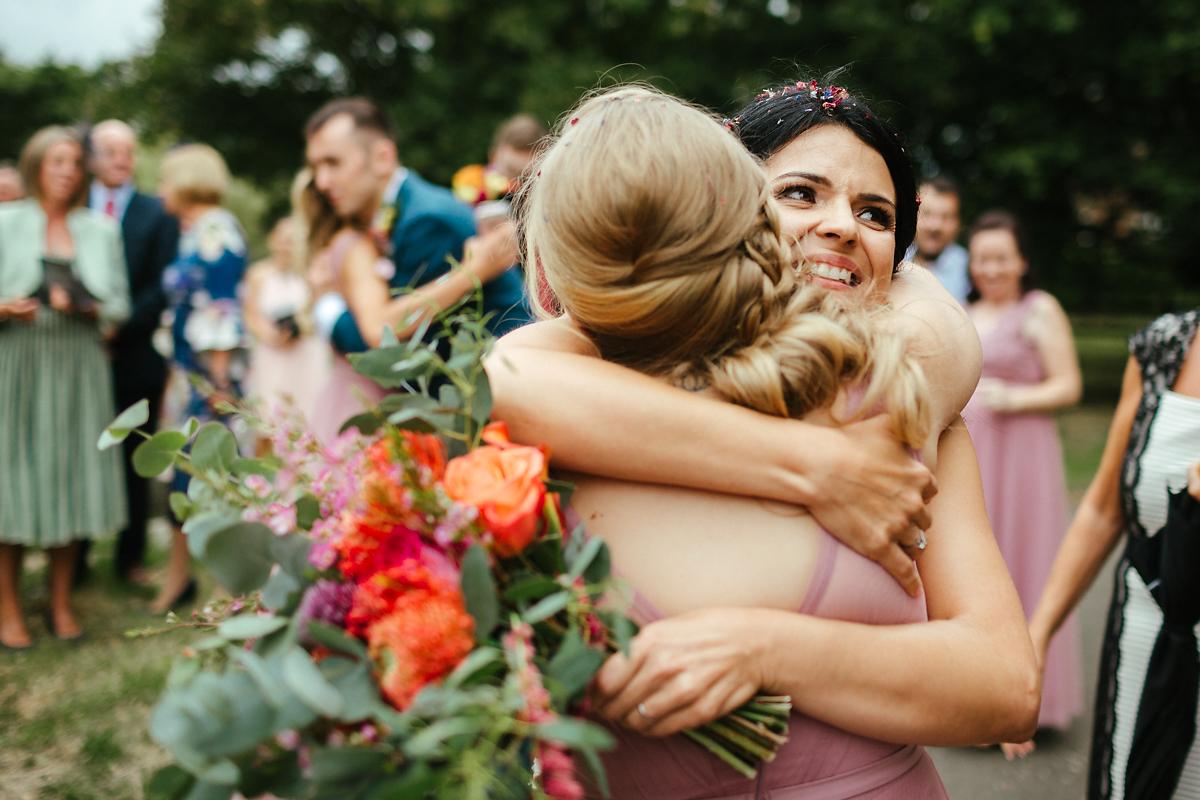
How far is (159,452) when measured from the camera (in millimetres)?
1492

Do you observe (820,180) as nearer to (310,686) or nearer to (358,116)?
(310,686)

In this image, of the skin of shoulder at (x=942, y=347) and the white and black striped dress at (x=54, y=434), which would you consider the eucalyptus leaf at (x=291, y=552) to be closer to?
the skin of shoulder at (x=942, y=347)

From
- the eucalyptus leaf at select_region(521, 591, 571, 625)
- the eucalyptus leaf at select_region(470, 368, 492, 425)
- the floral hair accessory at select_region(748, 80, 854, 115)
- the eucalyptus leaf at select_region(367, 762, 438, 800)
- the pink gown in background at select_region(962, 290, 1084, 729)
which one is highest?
the floral hair accessory at select_region(748, 80, 854, 115)

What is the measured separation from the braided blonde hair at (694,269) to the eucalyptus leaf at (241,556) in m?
0.54

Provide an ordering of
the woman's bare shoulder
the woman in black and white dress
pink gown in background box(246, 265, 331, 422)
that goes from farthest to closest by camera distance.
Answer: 1. pink gown in background box(246, 265, 331, 422)
2. the woman in black and white dress
3. the woman's bare shoulder

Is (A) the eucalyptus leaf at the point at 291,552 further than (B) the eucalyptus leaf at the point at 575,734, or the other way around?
(A) the eucalyptus leaf at the point at 291,552

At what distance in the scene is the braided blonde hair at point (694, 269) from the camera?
1334 mm

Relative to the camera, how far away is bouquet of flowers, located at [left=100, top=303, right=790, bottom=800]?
42.3 inches

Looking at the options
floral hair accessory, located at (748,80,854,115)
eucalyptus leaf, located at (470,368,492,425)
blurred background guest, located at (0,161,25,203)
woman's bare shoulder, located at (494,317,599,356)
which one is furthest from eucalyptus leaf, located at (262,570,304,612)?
blurred background guest, located at (0,161,25,203)

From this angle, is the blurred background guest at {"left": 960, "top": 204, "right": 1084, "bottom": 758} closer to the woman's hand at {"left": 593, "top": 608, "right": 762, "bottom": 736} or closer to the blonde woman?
the blonde woman

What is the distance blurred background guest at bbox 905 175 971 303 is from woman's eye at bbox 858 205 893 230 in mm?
4197

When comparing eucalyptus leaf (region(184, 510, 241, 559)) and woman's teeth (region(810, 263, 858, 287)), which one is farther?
woman's teeth (region(810, 263, 858, 287))

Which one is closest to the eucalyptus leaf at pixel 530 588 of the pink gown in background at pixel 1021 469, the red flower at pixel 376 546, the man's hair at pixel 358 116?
the red flower at pixel 376 546

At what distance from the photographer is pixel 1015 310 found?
204 inches
